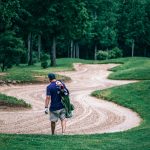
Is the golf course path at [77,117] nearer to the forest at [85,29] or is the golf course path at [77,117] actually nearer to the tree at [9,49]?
the tree at [9,49]

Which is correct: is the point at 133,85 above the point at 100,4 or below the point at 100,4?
below

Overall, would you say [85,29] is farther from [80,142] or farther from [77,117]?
[80,142]

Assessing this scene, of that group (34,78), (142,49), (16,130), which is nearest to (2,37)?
(34,78)

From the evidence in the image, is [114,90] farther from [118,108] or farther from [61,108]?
[61,108]

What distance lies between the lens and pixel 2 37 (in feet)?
158

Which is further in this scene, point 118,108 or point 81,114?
point 118,108

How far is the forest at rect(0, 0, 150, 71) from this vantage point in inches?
2160

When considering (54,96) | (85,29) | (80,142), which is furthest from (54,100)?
(85,29)

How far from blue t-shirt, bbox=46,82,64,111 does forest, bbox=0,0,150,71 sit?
3700 cm

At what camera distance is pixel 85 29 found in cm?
6219

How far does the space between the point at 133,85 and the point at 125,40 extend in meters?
59.1

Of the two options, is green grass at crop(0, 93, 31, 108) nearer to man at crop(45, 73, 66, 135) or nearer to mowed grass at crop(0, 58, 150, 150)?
man at crop(45, 73, 66, 135)

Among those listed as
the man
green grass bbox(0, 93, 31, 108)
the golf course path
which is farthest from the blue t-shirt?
green grass bbox(0, 93, 31, 108)

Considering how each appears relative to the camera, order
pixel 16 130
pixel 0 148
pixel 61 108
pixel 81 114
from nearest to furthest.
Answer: pixel 0 148 < pixel 61 108 < pixel 16 130 < pixel 81 114
